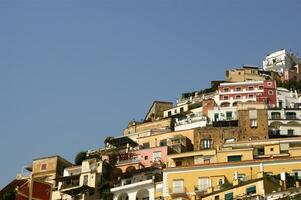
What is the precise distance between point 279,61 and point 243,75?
2244cm

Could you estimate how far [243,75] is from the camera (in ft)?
312

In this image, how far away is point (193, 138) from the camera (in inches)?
2557

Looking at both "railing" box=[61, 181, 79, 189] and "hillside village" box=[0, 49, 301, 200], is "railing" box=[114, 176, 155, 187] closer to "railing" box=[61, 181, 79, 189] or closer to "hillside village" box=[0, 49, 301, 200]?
"hillside village" box=[0, 49, 301, 200]

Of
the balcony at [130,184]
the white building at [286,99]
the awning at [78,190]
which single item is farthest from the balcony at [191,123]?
the awning at [78,190]

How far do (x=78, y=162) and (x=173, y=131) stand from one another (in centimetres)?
1264

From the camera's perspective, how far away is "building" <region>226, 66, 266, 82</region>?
310 feet

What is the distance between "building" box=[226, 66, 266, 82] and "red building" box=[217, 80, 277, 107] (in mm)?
14888

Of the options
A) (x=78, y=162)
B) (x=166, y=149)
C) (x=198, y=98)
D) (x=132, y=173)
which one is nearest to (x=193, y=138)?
(x=166, y=149)

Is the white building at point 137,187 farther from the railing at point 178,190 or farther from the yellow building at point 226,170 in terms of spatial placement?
the railing at point 178,190

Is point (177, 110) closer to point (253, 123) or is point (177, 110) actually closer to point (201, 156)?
point (253, 123)

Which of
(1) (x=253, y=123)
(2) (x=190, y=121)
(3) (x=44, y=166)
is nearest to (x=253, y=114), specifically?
(1) (x=253, y=123)

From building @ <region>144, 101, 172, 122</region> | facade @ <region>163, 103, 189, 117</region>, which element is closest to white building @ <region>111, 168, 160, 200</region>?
facade @ <region>163, 103, 189, 117</region>

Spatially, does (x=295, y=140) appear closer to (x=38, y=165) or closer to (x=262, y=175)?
(x=262, y=175)

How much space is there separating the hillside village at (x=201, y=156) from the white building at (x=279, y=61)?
2998 centimetres
